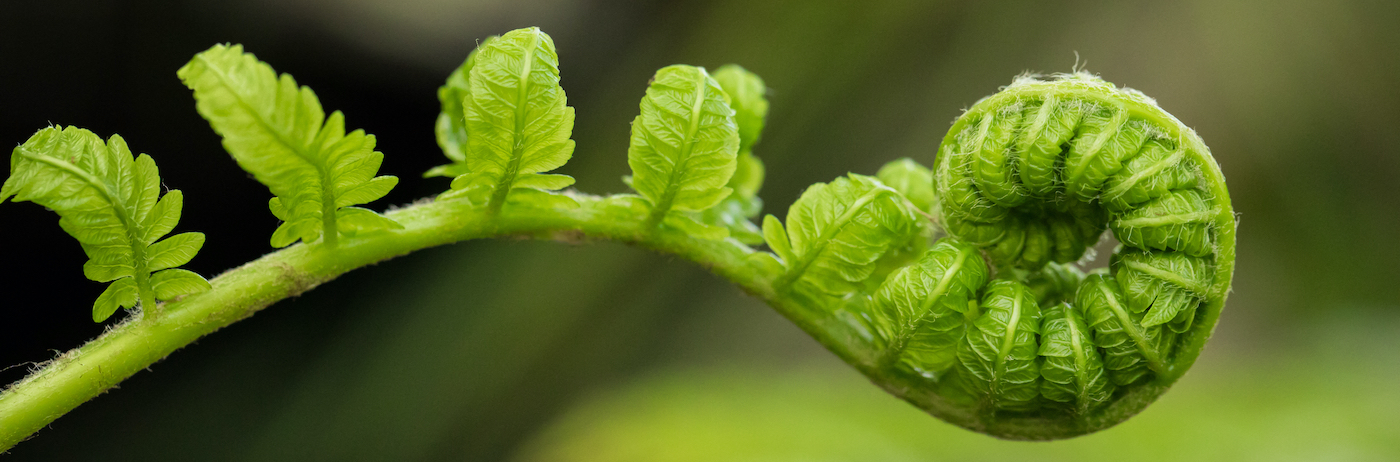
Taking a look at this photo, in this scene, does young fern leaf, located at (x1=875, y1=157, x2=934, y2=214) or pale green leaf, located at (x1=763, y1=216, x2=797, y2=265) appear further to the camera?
young fern leaf, located at (x1=875, y1=157, x2=934, y2=214)

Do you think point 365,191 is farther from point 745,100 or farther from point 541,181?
point 745,100

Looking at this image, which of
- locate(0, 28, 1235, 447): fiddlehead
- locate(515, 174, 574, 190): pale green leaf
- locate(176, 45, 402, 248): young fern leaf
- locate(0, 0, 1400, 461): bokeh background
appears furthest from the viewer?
locate(0, 0, 1400, 461): bokeh background

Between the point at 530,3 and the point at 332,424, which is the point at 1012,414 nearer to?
the point at 530,3

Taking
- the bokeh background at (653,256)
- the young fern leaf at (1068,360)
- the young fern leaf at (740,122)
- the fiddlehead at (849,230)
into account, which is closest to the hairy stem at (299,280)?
the fiddlehead at (849,230)

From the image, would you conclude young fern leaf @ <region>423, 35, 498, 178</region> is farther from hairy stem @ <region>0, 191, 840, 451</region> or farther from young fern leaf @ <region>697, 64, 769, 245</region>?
young fern leaf @ <region>697, 64, 769, 245</region>

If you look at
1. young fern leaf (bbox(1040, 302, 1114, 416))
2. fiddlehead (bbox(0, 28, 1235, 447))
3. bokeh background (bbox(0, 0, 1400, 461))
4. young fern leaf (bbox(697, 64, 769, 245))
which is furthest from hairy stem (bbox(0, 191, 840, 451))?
bokeh background (bbox(0, 0, 1400, 461))
